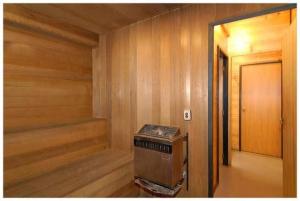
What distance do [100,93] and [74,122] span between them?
60cm

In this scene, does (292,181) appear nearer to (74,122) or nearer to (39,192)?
(39,192)

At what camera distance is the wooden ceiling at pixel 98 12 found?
1855mm

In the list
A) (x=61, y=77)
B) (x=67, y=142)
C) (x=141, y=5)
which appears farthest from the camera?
(x=61, y=77)

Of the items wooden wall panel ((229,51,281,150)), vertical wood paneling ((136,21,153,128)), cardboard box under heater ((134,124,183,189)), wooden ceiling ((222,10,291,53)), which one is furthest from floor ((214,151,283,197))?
wooden ceiling ((222,10,291,53))

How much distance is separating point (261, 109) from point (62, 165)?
4.04 metres

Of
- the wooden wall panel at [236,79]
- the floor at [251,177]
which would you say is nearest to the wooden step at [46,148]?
the floor at [251,177]

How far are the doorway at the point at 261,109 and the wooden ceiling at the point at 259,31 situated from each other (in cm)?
50

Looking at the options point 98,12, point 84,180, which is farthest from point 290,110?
point 98,12

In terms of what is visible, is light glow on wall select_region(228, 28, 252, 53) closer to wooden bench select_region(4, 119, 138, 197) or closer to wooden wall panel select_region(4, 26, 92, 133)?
wooden wall panel select_region(4, 26, 92, 133)

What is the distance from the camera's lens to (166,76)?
2.10 meters

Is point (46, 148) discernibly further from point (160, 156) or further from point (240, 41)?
point (240, 41)

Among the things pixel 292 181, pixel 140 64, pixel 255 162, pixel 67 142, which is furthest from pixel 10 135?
pixel 255 162

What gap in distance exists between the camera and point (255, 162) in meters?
3.46

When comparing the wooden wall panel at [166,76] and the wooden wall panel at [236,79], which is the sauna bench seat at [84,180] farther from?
the wooden wall panel at [236,79]
